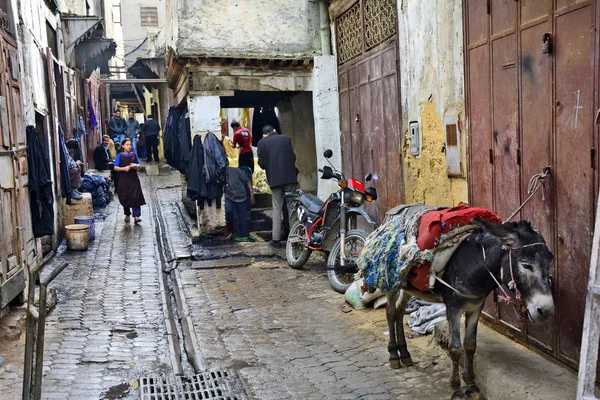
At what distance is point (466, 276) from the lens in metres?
4.41

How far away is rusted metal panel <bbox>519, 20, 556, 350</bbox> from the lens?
4711mm

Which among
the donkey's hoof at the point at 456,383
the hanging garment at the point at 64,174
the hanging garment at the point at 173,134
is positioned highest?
the hanging garment at the point at 173,134

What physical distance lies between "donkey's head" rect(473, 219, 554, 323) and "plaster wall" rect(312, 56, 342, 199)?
7.31 metres

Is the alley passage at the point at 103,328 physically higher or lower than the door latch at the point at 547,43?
lower

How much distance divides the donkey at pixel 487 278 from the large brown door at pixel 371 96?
3.70m

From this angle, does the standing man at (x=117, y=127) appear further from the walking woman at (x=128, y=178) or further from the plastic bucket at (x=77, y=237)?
the plastic bucket at (x=77, y=237)

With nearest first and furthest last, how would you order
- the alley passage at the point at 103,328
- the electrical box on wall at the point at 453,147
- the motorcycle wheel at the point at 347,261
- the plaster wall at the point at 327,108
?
the alley passage at the point at 103,328 < the electrical box on wall at the point at 453,147 < the motorcycle wheel at the point at 347,261 < the plaster wall at the point at 327,108

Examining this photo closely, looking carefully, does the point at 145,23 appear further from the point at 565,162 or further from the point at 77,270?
the point at 565,162

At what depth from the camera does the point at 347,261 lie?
8.17 meters

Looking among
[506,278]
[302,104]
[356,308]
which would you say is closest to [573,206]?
[506,278]

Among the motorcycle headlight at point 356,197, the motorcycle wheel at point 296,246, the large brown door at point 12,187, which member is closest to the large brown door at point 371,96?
the motorcycle headlight at point 356,197

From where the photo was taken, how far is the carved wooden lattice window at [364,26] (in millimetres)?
8625

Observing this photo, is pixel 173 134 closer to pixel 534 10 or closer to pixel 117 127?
pixel 534 10

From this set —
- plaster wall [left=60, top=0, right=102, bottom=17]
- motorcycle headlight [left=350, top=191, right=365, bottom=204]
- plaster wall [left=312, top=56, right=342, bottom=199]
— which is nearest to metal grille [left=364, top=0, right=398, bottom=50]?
plaster wall [left=312, top=56, right=342, bottom=199]
